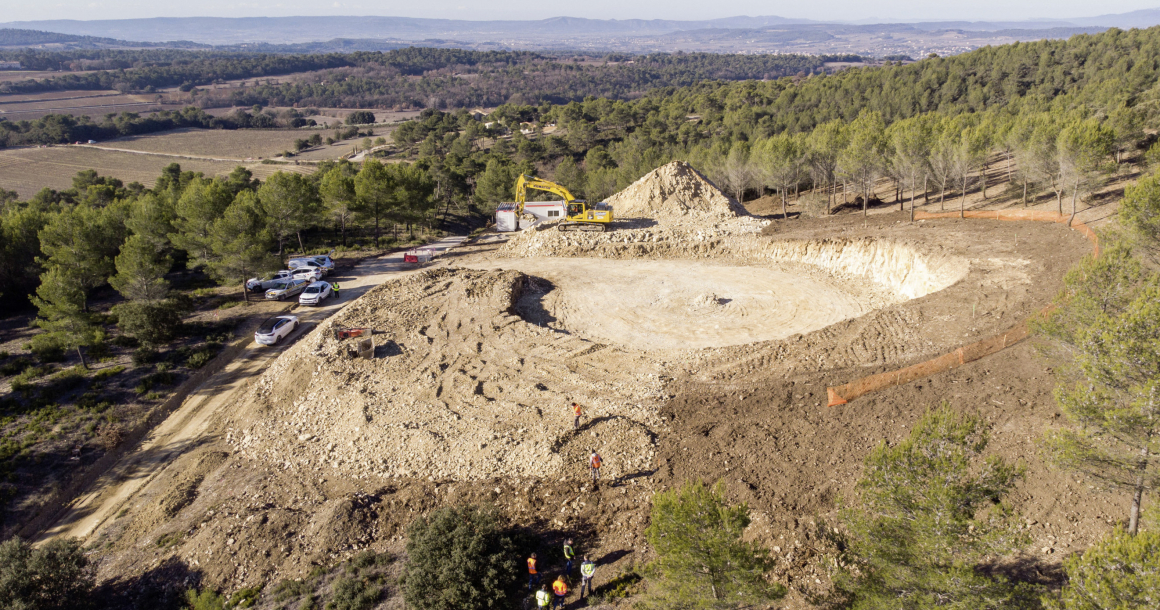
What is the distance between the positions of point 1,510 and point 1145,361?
33.3 metres

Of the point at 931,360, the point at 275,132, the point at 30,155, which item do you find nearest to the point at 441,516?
the point at 931,360

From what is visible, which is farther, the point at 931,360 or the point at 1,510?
the point at 931,360

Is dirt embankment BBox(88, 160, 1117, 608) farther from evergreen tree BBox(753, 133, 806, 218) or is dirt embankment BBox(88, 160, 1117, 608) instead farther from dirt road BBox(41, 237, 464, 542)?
evergreen tree BBox(753, 133, 806, 218)

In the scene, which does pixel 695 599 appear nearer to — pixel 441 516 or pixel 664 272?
pixel 441 516

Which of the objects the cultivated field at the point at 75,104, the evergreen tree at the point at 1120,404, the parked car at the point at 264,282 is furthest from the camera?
the cultivated field at the point at 75,104

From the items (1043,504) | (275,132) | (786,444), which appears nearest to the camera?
(1043,504)

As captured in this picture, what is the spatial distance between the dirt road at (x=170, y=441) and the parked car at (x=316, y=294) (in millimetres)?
591

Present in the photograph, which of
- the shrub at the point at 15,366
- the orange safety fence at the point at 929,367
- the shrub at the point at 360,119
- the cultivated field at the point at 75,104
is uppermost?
the cultivated field at the point at 75,104

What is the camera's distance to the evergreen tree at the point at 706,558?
11.1 meters

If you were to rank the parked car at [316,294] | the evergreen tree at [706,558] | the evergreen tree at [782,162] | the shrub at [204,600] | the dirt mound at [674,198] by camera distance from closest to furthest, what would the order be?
the evergreen tree at [706,558]
the shrub at [204,600]
the parked car at [316,294]
the dirt mound at [674,198]
the evergreen tree at [782,162]

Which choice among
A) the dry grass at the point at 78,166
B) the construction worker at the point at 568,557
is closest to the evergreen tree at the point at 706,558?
the construction worker at the point at 568,557

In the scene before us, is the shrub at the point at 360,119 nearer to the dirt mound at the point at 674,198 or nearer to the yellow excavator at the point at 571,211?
the yellow excavator at the point at 571,211

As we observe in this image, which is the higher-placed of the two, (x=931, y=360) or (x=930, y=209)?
(x=930, y=209)

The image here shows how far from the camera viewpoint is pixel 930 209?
4734 centimetres
